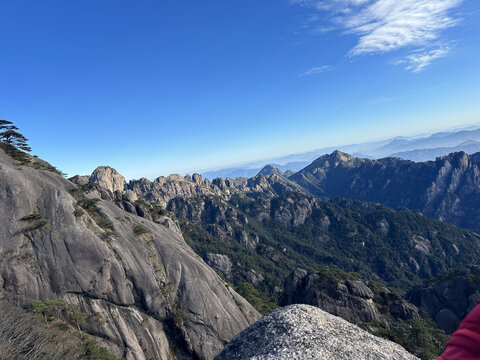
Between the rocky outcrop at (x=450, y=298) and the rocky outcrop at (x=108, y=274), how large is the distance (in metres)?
97.2

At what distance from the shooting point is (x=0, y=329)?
99.9 ft

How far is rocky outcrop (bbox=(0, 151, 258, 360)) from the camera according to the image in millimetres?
42719

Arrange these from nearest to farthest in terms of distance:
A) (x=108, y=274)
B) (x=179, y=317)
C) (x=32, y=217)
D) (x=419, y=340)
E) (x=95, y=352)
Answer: (x=95, y=352) → (x=32, y=217) → (x=108, y=274) → (x=179, y=317) → (x=419, y=340)

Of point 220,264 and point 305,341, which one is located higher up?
point 305,341

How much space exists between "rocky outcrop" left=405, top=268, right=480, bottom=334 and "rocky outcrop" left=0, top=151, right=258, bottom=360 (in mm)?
97187

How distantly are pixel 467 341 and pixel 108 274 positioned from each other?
55.8 m

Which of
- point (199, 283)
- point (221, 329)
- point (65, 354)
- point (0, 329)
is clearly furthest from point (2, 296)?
point (221, 329)

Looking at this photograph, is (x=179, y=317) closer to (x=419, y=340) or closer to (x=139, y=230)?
(x=139, y=230)

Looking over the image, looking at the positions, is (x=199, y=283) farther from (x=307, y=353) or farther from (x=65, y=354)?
(x=307, y=353)

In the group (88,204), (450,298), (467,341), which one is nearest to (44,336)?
(88,204)

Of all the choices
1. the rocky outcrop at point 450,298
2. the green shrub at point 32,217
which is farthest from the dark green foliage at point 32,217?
the rocky outcrop at point 450,298

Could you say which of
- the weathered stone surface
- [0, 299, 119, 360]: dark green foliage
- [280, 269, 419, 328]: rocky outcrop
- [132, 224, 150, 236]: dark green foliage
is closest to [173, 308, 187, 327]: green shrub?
[0, 299, 119, 360]: dark green foliage

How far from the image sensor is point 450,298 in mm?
105000

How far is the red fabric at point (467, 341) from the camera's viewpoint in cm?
→ 400
